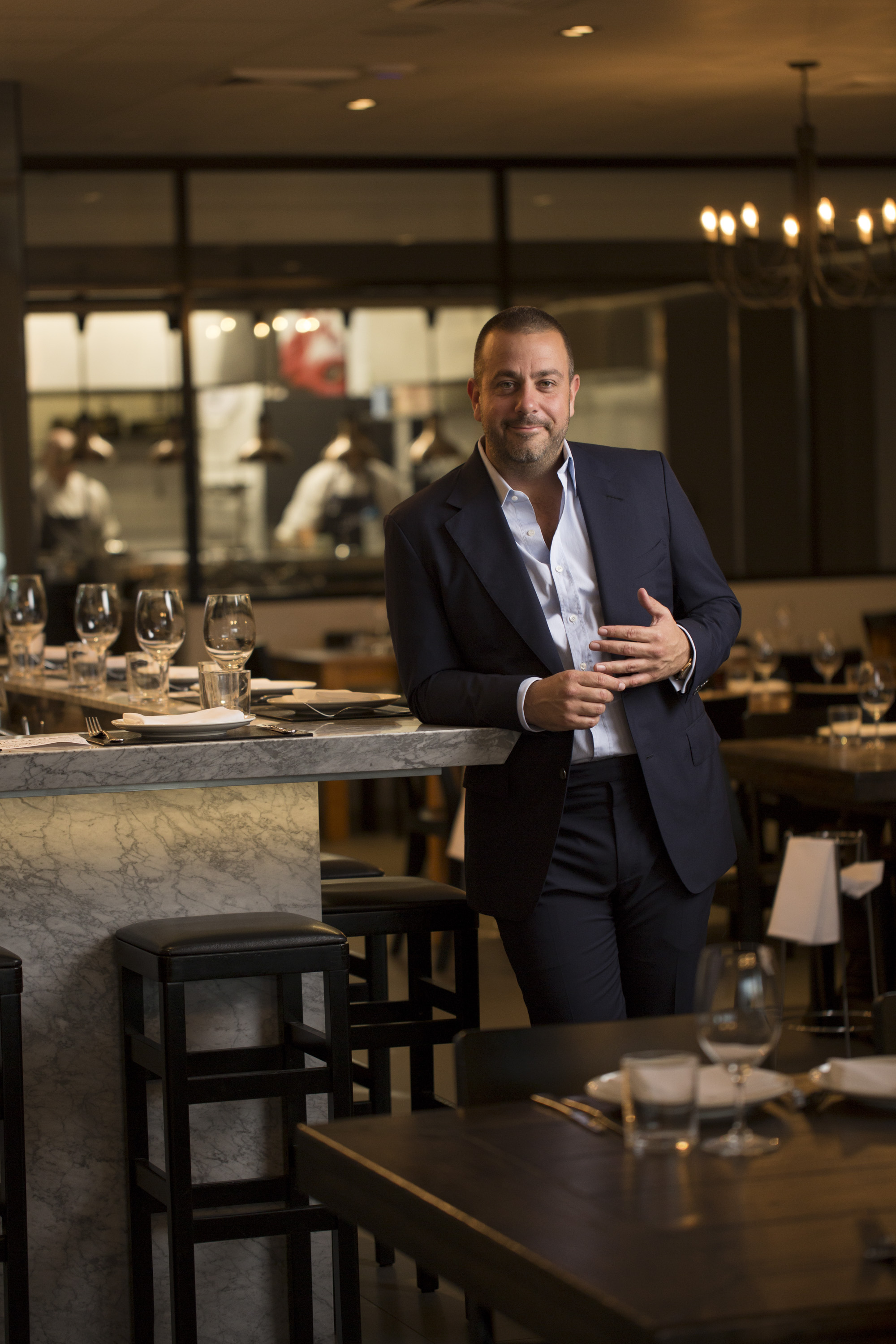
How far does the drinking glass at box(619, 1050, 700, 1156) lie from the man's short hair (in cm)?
140

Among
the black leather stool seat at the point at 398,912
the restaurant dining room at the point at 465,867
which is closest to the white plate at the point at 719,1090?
the restaurant dining room at the point at 465,867

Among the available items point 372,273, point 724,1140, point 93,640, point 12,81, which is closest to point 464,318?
point 372,273

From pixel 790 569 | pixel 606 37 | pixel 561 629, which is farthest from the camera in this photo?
pixel 790 569

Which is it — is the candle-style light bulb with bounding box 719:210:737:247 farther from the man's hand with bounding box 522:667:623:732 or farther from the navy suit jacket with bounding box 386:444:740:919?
the man's hand with bounding box 522:667:623:732

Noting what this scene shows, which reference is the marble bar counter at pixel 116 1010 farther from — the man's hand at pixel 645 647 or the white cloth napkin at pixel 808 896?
the white cloth napkin at pixel 808 896

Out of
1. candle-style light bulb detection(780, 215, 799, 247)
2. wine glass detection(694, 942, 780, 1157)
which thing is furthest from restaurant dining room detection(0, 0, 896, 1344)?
candle-style light bulb detection(780, 215, 799, 247)

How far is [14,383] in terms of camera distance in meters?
7.69

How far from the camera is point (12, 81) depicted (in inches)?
294

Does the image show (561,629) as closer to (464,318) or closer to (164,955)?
(164,955)

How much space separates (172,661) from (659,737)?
245 inches

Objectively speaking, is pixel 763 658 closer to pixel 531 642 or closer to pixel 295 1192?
pixel 531 642

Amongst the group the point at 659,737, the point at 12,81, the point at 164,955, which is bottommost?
the point at 164,955

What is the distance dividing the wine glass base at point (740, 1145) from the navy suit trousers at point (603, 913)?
3.55 feet

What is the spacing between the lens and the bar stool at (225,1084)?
8.48 feet
